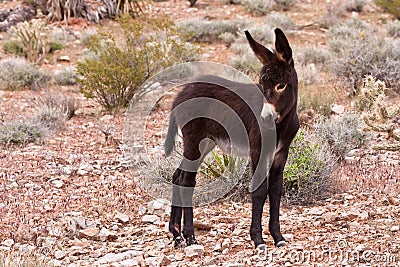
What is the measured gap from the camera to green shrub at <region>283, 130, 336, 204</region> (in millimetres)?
6844

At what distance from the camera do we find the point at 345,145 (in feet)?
27.6

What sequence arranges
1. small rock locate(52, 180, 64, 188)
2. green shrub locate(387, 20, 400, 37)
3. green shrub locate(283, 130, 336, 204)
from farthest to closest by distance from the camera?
green shrub locate(387, 20, 400, 37) → small rock locate(52, 180, 64, 188) → green shrub locate(283, 130, 336, 204)

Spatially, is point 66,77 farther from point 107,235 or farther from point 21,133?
point 107,235

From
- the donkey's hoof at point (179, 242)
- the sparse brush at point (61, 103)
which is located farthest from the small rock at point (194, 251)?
the sparse brush at point (61, 103)

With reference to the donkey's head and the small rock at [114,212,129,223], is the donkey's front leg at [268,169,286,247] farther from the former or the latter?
the small rock at [114,212,129,223]

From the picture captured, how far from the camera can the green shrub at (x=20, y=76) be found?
1330 cm

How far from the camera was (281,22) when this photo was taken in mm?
18797

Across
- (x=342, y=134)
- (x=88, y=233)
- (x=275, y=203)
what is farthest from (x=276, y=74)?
(x=342, y=134)

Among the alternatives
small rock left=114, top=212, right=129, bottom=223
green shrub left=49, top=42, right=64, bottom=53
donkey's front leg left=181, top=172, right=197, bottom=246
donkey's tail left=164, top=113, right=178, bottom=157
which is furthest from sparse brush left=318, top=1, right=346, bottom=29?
donkey's front leg left=181, top=172, right=197, bottom=246

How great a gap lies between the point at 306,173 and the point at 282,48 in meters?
2.49

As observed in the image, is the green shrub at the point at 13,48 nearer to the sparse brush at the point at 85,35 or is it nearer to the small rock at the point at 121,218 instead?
the sparse brush at the point at 85,35

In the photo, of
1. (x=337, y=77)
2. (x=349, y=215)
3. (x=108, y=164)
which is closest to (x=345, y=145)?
(x=349, y=215)

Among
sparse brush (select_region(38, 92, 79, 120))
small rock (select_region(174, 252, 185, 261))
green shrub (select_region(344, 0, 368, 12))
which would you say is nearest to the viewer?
small rock (select_region(174, 252, 185, 261))

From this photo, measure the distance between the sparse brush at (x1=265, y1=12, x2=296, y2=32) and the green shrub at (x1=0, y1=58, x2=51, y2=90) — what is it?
7818 millimetres
